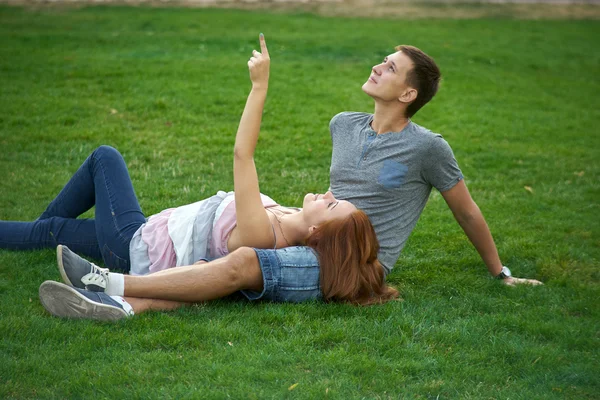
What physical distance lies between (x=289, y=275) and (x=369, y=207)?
835mm

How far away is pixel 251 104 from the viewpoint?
525 cm

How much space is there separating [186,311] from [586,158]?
734 cm

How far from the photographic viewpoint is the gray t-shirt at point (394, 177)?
5.59m

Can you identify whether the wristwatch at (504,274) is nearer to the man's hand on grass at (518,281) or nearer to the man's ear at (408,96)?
the man's hand on grass at (518,281)

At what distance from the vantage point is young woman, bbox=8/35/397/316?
5246 millimetres

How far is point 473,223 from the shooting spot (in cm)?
584

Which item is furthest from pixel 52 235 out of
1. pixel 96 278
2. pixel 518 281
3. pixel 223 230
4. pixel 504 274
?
pixel 518 281

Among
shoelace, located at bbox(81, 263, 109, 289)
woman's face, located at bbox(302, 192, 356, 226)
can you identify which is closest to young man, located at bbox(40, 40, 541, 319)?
shoelace, located at bbox(81, 263, 109, 289)

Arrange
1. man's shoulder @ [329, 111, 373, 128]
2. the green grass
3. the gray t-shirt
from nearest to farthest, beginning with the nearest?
the green grass, the gray t-shirt, man's shoulder @ [329, 111, 373, 128]

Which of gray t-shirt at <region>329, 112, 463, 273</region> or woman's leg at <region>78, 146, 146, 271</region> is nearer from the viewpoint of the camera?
gray t-shirt at <region>329, 112, 463, 273</region>

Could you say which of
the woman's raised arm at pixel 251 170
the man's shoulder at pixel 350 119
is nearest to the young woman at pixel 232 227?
the woman's raised arm at pixel 251 170

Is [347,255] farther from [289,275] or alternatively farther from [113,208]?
[113,208]

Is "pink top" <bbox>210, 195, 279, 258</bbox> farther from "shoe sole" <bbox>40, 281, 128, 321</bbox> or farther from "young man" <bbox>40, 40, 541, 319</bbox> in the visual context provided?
"shoe sole" <bbox>40, 281, 128, 321</bbox>

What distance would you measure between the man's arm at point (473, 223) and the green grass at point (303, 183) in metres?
0.16
